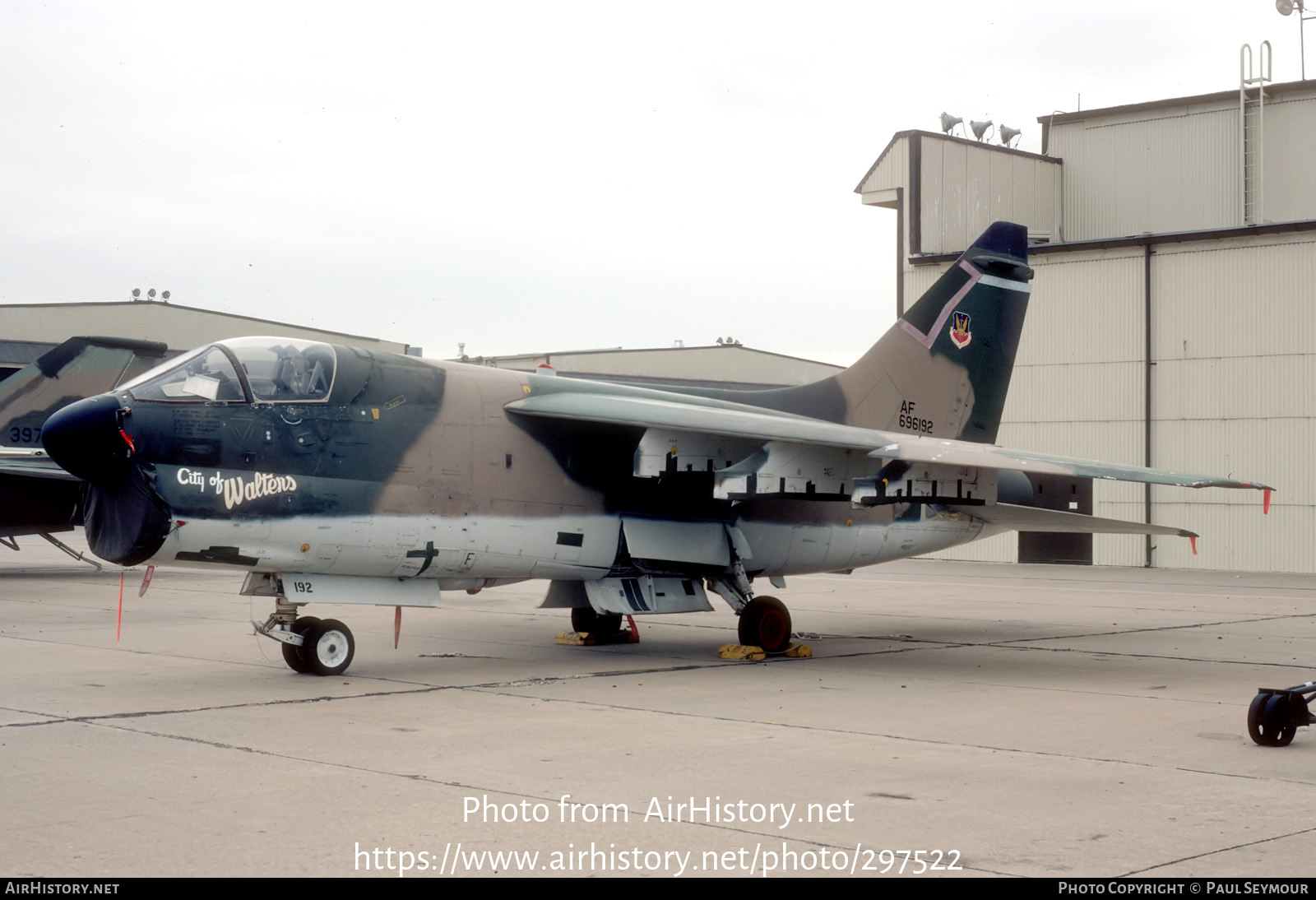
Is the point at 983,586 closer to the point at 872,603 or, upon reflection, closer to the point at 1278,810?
the point at 872,603

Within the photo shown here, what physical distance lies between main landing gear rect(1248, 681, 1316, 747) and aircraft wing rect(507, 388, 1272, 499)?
3.36 m

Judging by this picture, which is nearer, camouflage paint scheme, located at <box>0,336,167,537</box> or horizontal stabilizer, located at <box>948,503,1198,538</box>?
horizontal stabilizer, located at <box>948,503,1198,538</box>

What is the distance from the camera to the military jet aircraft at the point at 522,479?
9.70m

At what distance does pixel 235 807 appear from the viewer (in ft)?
19.6

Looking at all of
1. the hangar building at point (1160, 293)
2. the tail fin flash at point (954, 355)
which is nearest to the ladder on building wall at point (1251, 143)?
the hangar building at point (1160, 293)

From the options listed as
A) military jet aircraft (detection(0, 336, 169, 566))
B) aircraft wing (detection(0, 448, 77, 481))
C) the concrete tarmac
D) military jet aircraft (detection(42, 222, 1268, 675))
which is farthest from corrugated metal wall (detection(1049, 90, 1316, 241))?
aircraft wing (detection(0, 448, 77, 481))

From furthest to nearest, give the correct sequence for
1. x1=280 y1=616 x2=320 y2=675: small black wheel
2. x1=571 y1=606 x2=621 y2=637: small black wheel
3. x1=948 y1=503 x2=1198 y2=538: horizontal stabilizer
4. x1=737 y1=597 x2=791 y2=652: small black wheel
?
x1=948 y1=503 x2=1198 y2=538: horizontal stabilizer
x1=571 y1=606 x2=621 y2=637: small black wheel
x1=737 y1=597 x2=791 y2=652: small black wheel
x1=280 y1=616 x2=320 y2=675: small black wheel

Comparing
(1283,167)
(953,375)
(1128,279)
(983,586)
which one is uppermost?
(1283,167)

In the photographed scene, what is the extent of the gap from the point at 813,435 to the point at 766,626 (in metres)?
2.22

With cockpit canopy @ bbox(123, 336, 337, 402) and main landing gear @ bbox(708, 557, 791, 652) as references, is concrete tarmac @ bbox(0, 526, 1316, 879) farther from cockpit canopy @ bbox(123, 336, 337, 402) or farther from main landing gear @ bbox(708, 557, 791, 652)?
cockpit canopy @ bbox(123, 336, 337, 402)

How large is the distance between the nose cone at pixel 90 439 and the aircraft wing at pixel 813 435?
351 cm

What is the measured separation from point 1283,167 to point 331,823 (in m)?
31.2

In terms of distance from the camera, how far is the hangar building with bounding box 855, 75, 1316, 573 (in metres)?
27.5
